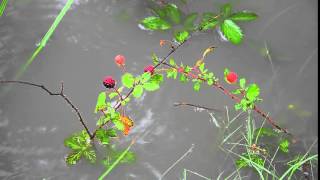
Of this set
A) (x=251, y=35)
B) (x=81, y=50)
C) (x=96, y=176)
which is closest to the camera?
(x=96, y=176)

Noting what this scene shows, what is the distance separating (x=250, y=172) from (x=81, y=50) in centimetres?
87

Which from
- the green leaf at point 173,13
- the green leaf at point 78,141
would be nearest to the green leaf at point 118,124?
the green leaf at point 78,141

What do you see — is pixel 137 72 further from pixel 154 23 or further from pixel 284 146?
pixel 284 146

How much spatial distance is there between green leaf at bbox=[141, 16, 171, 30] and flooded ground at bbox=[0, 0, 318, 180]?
0.05m

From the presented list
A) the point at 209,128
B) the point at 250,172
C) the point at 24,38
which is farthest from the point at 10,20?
the point at 250,172

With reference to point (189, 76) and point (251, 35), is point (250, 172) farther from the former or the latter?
point (251, 35)

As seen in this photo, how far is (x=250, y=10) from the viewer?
7.12 feet

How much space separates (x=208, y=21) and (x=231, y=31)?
107 millimetres

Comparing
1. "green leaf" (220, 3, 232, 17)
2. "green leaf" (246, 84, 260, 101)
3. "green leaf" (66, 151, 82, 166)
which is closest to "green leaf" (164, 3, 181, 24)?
"green leaf" (220, 3, 232, 17)

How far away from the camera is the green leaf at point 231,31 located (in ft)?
6.20

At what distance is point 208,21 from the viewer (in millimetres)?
1887

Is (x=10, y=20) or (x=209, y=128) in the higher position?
(x=10, y=20)

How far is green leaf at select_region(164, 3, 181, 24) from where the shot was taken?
200 centimetres

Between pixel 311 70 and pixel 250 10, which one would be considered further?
pixel 250 10
